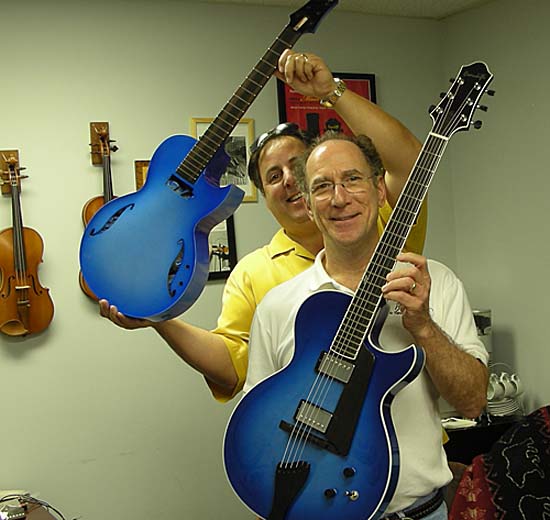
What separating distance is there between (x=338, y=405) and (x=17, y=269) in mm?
2221

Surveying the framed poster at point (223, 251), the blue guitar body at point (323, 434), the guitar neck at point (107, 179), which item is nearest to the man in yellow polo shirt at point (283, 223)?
the blue guitar body at point (323, 434)

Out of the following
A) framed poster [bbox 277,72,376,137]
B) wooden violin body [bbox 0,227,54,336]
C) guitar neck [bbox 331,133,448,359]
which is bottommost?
wooden violin body [bbox 0,227,54,336]

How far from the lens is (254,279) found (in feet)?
6.68

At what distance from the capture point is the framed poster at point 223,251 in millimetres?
3748

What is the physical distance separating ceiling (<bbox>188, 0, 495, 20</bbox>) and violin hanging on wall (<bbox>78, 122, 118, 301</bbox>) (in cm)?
84

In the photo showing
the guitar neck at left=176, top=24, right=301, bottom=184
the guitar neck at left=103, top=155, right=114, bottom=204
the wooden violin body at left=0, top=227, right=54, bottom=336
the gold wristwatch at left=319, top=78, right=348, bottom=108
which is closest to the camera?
the guitar neck at left=176, top=24, right=301, bottom=184

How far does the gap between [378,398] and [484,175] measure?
110 inches

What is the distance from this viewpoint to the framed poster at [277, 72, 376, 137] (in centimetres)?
388

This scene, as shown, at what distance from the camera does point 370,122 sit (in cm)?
167

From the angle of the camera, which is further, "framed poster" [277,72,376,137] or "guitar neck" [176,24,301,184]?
"framed poster" [277,72,376,137]

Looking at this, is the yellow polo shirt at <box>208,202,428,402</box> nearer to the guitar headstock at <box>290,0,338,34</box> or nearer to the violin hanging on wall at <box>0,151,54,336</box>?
the guitar headstock at <box>290,0,338,34</box>

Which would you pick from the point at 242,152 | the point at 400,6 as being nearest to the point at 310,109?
the point at 242,152

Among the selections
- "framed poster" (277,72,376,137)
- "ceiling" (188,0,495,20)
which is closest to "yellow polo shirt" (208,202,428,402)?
"framed poster" (277,72,376,137)

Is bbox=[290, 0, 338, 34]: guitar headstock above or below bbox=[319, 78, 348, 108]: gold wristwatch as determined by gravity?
above
